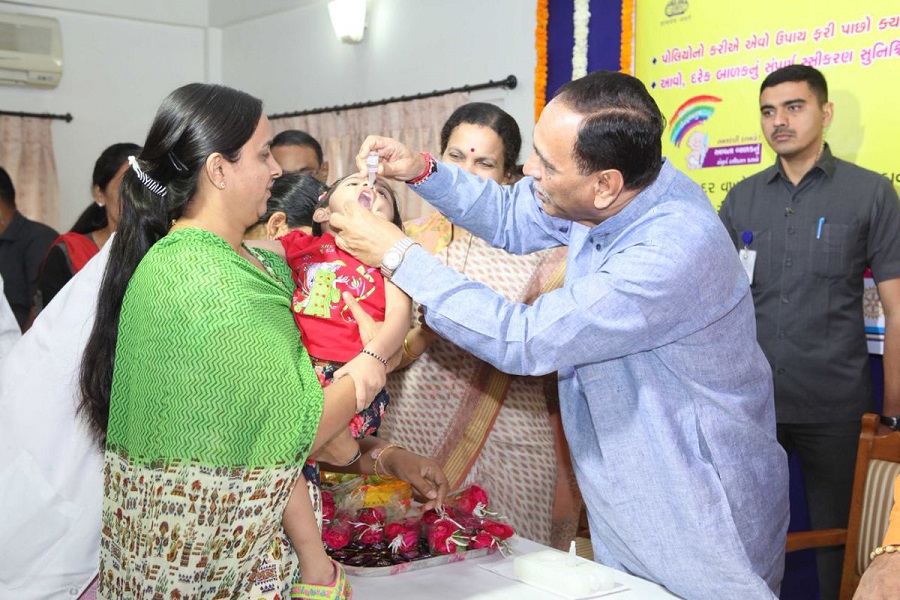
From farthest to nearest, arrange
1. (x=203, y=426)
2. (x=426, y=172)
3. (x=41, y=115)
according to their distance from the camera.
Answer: (x=41, y=115)
(x=426, y=172)
(x=203, y=426)

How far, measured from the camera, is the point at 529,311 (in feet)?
5.64

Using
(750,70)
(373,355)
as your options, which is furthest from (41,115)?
(373,355)

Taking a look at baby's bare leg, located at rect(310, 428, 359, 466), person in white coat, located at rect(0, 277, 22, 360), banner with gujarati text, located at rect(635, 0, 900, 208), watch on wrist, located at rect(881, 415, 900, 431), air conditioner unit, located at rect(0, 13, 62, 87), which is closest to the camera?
baby's bare leg, located at rect(310, 428, 359, 466)

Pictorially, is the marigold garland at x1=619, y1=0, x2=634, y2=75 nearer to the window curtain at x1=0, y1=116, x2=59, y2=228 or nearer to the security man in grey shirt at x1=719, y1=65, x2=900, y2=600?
the security man in grey shirt at x1=719, y1=65, x2=900, y2=600

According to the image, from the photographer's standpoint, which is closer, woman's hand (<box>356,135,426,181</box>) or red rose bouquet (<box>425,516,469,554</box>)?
red rose bouquet (<box>425,516,469,554</box>)

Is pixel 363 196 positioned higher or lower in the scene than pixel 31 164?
lower

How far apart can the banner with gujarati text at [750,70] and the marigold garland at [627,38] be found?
4 cm

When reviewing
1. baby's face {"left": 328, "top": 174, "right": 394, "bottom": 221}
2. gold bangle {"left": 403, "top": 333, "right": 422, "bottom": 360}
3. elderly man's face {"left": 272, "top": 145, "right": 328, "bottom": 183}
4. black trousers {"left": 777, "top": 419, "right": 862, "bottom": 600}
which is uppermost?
elderly man's face {"left": 272, "top": 145, "right": 328, "bottom": 183}

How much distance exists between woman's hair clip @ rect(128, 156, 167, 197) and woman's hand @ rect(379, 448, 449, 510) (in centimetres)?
81

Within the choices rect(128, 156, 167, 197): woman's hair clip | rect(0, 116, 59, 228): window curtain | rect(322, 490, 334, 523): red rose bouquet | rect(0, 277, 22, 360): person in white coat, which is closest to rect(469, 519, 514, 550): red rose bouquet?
rect(322, 490, 334, 523): red rose bouquet

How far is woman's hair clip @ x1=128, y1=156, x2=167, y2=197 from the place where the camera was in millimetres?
1650

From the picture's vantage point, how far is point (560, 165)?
1752mm

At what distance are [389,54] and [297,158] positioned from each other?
2653 millimetres

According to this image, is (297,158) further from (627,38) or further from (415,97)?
(415,97)
